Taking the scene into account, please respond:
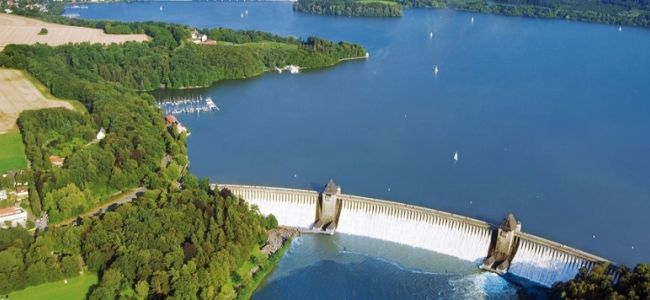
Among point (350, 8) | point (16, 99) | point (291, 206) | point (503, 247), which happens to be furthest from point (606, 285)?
point (350, 8)

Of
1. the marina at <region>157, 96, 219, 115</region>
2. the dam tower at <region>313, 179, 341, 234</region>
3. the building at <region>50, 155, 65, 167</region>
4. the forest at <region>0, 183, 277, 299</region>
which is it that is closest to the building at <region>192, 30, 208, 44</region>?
the marina at <region>157, 96, 219, 115</region>

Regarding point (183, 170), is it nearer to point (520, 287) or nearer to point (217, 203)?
point (217, 203)

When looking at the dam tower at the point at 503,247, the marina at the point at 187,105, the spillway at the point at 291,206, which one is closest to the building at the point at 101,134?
the marina at the point at 187,105

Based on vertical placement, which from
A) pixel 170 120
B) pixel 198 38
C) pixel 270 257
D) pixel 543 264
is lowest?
pixel 270 257

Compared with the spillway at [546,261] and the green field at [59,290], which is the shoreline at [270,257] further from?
the spillway at [546,261]

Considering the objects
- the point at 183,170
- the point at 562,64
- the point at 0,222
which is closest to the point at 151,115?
the point at 183,170

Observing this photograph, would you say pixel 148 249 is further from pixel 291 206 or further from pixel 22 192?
pixel 22 192
